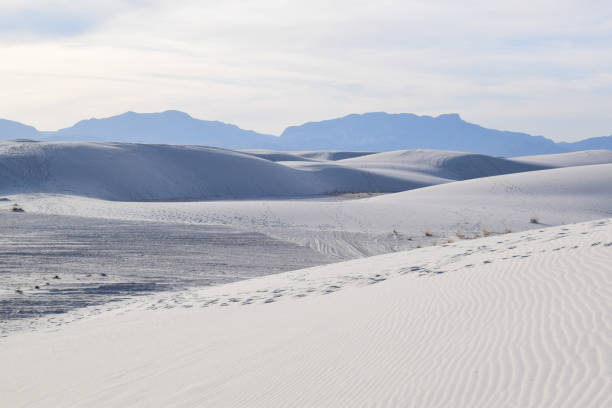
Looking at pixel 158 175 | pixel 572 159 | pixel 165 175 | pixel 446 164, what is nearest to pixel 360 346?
pixel 158 175

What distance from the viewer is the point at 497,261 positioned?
33.4 feet

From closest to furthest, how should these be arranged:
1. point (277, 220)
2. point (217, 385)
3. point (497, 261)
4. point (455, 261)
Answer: point (217, 385), point (497, 261), point (455, 261), point (277, 220)

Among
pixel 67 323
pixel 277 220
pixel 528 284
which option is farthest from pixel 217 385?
pixel 277 220

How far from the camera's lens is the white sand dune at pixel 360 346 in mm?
4312

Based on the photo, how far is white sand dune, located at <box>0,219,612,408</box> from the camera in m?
4.31

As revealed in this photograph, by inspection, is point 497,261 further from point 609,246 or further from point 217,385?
point 217,385

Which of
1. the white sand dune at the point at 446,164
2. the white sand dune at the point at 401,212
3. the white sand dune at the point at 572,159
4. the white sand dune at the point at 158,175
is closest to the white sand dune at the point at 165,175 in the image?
the white sand dune at the point at 158,175

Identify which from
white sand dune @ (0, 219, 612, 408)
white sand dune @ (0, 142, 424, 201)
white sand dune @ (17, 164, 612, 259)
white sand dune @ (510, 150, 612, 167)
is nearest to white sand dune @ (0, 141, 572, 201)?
white sand dune @ (0, 142, 424, 201)

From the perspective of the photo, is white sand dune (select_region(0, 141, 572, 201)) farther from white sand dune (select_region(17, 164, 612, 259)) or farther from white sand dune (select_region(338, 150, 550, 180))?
white sand dune (select_region(17, 164, 612, 259))

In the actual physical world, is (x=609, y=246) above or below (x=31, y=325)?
above

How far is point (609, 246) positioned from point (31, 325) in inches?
331

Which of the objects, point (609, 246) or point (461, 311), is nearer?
point (461, 311)

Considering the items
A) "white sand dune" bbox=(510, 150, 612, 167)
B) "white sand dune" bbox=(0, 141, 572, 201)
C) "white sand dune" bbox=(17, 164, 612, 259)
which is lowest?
"white sand dune" bbox=(17, 164, 612, 259)

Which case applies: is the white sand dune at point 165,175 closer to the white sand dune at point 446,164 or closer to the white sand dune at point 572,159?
the white sand dune at point 446,164
